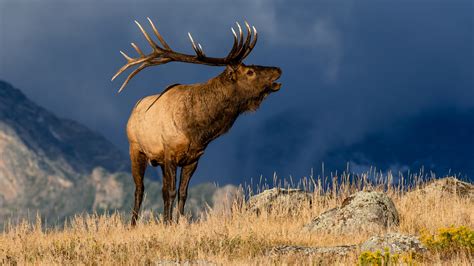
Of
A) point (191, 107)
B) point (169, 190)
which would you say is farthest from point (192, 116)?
point (169, 190)

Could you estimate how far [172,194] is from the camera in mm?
13930

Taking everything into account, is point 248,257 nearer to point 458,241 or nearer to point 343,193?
point 458,241

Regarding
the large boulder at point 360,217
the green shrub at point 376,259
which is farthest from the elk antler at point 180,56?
the green shrub at point 376,259

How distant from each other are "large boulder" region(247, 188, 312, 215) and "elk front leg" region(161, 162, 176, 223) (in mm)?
1928

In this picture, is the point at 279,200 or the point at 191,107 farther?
the point at 279,200

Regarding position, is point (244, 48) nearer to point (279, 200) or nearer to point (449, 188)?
point (279, 200)

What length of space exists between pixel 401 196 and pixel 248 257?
688 cm

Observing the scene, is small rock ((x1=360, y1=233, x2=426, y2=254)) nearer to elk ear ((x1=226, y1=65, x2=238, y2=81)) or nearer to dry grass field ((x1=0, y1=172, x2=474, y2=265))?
dry grass field ((x1=0, y1=172, x2=474, y2=265))

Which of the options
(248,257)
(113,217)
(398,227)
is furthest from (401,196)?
(248,257)

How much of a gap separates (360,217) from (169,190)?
3.32 metres

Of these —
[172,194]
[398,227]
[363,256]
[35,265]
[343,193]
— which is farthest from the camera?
[343,193]

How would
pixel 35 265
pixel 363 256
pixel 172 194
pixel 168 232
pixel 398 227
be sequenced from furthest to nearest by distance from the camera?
pixel 172 194 → pixel 398 227 → pixel 168 232 → pixel 35 265 → pixel 363 256

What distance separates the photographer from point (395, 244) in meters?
9.91

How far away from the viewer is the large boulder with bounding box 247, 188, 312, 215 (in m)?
15.5
